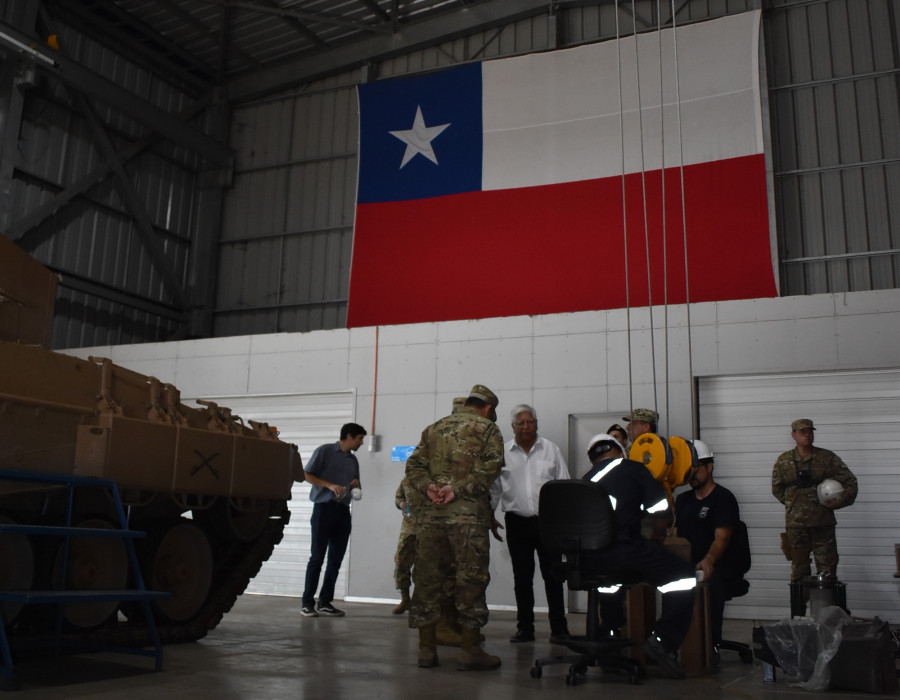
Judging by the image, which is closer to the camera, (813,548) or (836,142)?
(813,548)

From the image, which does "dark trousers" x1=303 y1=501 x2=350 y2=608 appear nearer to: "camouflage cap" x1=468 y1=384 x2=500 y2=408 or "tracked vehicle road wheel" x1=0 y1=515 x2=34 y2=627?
"camouflage cap" x1=468 y1=384 x2=500 y2=408

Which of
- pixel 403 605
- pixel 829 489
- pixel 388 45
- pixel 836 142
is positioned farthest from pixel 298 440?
pixel 836 142

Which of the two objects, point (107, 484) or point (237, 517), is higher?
point (107, 484)

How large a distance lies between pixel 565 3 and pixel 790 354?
8.90m

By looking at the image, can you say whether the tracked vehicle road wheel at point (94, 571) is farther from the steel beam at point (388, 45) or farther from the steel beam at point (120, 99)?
the steel beam at point (388, 45)

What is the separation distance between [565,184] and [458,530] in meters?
8.57

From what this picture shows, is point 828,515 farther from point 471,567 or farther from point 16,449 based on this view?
point 16,449

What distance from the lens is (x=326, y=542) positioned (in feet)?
26.2

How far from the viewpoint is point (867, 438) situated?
30.2 feet

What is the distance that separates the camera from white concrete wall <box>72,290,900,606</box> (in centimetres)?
925

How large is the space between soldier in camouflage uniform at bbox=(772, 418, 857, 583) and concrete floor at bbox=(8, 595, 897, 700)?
2007mm

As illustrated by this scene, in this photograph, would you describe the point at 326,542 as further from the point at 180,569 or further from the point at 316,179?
the point at 316,179

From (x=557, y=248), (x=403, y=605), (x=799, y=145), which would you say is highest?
(x=799, y=145)

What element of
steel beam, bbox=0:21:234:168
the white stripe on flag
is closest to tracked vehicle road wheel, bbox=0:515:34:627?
the white stripe on flag
